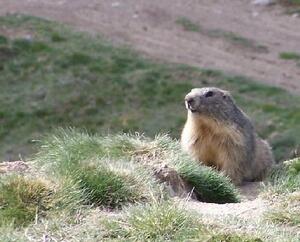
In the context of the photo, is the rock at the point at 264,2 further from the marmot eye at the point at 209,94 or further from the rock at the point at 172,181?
the rock at the point at 172,181

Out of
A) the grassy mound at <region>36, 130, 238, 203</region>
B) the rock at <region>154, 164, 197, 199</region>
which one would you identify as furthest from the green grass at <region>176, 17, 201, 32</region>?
the rock at <region>154, 164, 197, 199</region>

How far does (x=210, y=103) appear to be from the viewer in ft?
34.3

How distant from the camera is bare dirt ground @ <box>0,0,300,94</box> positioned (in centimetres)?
2075

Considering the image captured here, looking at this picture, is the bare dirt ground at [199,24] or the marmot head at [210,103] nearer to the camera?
the marmot head at [210,103]

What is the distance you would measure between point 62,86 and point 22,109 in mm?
1204

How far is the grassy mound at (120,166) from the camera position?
693cm

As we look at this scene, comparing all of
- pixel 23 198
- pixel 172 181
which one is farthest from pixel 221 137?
pixel 23 198

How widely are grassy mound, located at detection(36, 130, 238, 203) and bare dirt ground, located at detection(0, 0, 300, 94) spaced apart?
11.1 meters

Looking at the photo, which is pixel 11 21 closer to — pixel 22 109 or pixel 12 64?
pixel 12 64

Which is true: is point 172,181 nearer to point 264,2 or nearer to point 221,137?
point 221,137

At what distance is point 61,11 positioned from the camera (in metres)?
23.7

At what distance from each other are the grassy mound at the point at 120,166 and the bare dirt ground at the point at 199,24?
36.5ft

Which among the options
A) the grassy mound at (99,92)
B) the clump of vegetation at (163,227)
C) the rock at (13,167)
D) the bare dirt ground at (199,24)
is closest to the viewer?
the clump of vegetation at (163,227)

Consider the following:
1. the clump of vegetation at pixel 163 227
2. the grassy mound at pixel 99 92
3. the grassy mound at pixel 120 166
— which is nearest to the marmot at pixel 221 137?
the grassy mound at pixel 120 166
